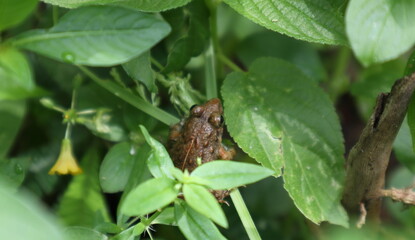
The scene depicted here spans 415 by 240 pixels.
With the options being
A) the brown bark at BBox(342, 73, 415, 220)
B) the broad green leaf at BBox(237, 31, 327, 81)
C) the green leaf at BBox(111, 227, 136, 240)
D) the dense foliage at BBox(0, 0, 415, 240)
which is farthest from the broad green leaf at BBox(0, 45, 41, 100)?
the broad green leaf at BBox(237, 31, 327, 81)

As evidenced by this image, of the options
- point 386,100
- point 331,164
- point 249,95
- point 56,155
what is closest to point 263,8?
point 249,95

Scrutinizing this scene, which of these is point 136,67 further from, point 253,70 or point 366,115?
point 366,115

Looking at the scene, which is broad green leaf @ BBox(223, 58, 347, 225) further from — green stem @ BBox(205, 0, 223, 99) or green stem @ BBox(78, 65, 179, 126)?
green stem @ BBox(78, 65, 179, 126)

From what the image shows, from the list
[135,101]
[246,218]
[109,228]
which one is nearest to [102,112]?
[135,101]

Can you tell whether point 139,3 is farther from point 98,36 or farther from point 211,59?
point 211,59

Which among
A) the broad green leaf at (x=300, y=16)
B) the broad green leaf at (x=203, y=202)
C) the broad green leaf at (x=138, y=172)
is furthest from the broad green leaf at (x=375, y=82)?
the broad green leaf at (x=203, y=202)

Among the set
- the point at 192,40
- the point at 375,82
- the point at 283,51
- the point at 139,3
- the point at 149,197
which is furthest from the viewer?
the point at 283,51
